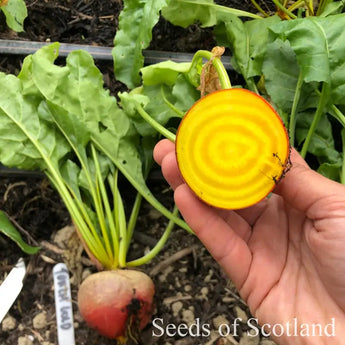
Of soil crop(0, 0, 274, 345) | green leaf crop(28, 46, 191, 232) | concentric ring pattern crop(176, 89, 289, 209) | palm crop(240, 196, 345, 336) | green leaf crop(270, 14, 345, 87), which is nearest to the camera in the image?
concentric ring pattern crop(176, 89, 289, 209)

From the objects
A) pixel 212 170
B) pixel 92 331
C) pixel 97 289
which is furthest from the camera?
pixel 92 331

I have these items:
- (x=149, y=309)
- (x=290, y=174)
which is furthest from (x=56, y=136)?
(x=290, y=174)

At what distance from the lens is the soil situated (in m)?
1.24

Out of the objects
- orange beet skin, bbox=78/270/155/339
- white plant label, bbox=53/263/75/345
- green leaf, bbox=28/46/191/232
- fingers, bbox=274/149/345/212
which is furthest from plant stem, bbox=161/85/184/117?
white plant label, bbox=53/263/75/345

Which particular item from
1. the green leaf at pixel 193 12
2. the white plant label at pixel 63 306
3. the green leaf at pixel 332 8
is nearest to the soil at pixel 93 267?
the white plant label at pixel 63 306

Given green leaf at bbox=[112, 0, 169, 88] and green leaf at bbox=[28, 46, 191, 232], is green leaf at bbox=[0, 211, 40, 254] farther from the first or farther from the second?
green leaf at bbox=[112, 0, 169, 88]

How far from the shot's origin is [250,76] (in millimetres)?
1209

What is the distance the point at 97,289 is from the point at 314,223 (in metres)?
0.58

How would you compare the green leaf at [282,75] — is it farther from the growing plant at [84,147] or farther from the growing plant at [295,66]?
the growing plant at [84,147]

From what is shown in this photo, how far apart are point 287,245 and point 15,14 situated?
105cm

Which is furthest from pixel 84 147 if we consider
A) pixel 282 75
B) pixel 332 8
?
pixel 332 8

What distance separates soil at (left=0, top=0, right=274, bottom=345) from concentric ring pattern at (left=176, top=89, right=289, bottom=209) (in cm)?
51

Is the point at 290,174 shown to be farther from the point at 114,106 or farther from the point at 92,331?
the point at 92,331

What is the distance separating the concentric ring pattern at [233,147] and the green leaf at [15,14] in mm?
793
